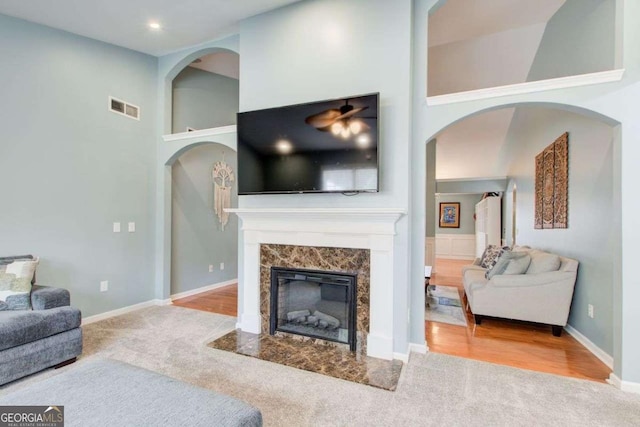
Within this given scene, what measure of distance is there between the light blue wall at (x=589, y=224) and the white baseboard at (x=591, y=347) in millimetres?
43

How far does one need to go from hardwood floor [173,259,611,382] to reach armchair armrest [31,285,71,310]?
1.66 metres

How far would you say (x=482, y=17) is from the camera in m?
3.74

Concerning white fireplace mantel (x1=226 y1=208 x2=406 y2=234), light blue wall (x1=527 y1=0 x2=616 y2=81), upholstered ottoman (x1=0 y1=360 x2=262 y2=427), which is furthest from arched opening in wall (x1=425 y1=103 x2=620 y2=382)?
upholstered ottoman (x1=0 y1=360 x2=262 y2=427)

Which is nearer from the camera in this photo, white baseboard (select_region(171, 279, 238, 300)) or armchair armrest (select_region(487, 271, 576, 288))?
armchair armrest (select_region(487, 271, 576, 288))

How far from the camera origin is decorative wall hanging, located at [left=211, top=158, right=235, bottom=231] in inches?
212

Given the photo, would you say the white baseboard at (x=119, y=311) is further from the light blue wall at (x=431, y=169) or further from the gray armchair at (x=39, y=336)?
the light blue wall at (x=431, y=169)

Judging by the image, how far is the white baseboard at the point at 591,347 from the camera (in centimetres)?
269

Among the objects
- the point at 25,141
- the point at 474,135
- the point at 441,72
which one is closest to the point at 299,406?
the point at 25,141

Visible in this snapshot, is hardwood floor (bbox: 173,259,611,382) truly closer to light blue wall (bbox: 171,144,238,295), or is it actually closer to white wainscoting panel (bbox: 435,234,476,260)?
light blue wall (bbox: 171,144,238,295)

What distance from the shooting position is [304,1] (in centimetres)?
316

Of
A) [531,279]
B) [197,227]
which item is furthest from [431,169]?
[197,227]

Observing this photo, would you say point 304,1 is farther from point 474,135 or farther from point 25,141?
point 474,135

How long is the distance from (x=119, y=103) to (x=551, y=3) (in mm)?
5510

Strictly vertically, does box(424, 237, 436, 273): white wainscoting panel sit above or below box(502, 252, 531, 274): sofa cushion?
below
